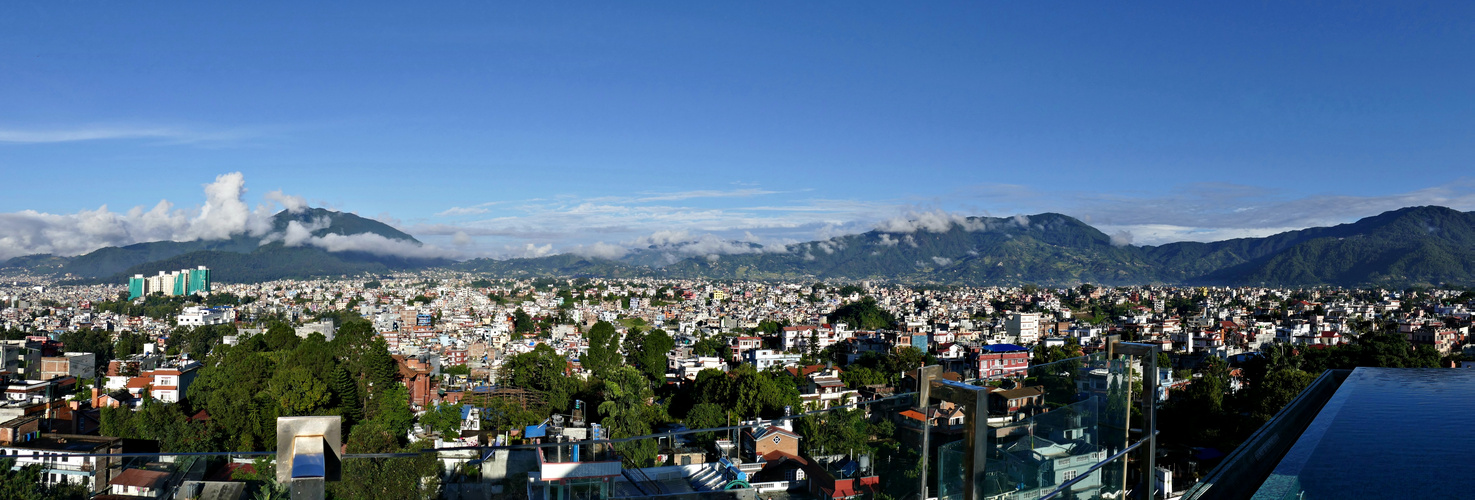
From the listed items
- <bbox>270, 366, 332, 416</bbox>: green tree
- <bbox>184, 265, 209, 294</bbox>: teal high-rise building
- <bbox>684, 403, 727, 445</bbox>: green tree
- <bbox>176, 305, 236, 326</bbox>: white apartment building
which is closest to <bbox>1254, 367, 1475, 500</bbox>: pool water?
<bbox>684, 403, 727, 445</bbox>: green tree

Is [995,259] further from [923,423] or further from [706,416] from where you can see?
[923,423]

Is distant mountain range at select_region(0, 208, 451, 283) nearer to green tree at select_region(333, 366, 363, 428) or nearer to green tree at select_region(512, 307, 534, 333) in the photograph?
green tree at select_region(512, 307, 534, 333)

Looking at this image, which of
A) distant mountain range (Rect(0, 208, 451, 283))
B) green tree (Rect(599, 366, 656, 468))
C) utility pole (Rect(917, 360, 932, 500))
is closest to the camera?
utility pole (Rect(917, 360, 932, 500))

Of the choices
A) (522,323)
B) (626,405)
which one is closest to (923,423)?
(626,405)

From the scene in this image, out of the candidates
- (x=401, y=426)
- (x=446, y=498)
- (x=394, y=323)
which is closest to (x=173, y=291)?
(x=394, y=323)

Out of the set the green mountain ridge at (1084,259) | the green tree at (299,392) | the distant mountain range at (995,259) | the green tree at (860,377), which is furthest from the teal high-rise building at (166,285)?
the green tree at (860,377)

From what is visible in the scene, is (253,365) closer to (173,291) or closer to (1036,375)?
(1036,375)

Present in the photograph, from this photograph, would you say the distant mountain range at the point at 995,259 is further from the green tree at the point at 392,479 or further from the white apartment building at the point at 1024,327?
the green tree at the point at 392,479
